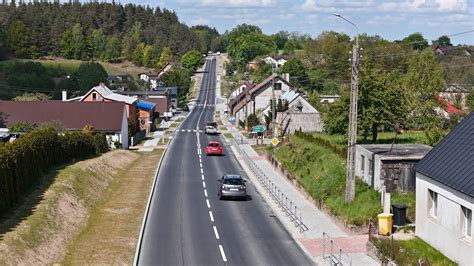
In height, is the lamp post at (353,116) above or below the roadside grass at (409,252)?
above

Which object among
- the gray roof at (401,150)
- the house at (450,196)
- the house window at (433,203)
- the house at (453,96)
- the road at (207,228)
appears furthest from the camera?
the house at (453,96)

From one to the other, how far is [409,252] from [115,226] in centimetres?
1468

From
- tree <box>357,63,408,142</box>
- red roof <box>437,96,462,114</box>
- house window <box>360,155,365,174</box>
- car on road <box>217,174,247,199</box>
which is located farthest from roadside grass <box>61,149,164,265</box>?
red roof <box>437,96,462,114</box>

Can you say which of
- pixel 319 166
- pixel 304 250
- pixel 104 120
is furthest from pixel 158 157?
pixel 304 250

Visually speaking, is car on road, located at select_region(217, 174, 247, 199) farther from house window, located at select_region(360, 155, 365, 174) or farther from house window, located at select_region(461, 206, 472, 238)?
house window, located at select_region(461, 206, 472, 238)

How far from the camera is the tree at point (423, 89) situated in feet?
228

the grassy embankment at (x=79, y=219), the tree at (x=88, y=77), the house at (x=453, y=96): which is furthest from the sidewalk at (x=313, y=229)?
the tree at (x=88, y=77)

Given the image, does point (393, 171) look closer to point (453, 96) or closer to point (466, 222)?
point (466, 222)

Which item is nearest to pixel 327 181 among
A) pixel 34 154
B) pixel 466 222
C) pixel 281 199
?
pixel 281 199

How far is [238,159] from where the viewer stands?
6272cm

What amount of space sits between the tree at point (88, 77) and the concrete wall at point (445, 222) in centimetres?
12052

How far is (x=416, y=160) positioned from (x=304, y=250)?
9397 mm

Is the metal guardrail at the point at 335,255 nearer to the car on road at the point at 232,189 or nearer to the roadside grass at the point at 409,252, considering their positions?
the roadside grass at the point at 409,252

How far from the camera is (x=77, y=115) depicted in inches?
2921
